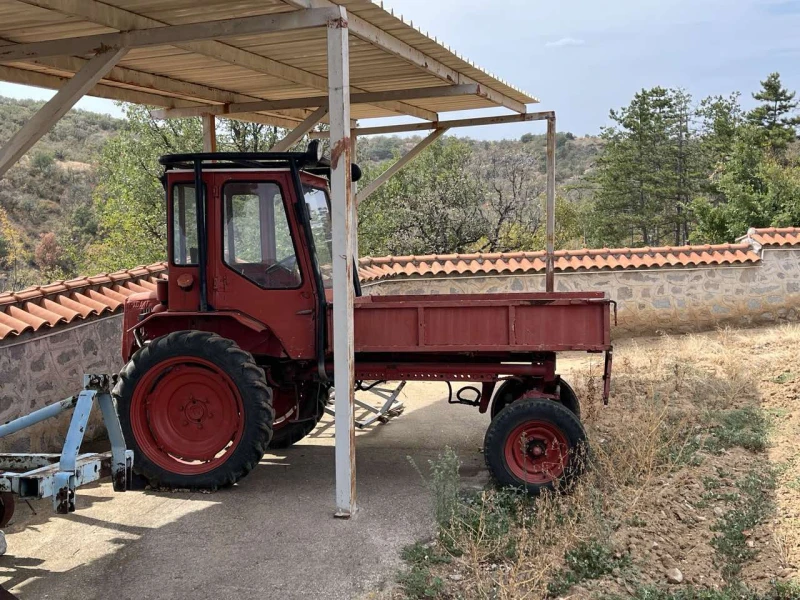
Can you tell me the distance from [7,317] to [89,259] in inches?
724

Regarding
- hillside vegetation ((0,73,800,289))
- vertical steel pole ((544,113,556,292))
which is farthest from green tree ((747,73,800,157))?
vertical steel pole ((544,113,556,292))

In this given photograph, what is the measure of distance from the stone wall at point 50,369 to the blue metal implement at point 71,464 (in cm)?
188

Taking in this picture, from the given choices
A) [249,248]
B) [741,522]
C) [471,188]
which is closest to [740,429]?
[741,522]

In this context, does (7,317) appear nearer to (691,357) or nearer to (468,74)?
(468,74)

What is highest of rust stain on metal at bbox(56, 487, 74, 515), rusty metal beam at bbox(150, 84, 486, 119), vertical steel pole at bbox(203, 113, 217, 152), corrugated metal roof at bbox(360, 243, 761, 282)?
rusty metal beam at bbox(150, 84, 486, 119)

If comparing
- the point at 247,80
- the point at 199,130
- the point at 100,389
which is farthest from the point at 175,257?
the point at 199,130

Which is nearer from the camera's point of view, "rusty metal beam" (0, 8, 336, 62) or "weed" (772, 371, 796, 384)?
"rusty metal beam" (0, 8, 336, 62)

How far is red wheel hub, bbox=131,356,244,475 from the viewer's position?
18.6ft

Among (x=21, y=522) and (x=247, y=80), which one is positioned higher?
(x=247, y=80)

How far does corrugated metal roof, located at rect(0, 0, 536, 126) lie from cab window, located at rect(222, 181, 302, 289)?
1124mm

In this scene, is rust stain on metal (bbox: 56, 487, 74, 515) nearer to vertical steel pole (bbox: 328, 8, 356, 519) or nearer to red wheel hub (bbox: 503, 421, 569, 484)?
→ vertical steel pole (bbox: 328, 8, 356, 519)

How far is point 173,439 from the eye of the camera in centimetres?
580

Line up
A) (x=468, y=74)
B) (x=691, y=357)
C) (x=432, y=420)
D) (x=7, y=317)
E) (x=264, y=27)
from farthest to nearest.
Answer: (x=691, y=357)
(x=432, y=420)
(x=468, y=74)
(x=7, y=317)
(x=264, y=27)

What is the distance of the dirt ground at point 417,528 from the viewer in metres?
4.25
